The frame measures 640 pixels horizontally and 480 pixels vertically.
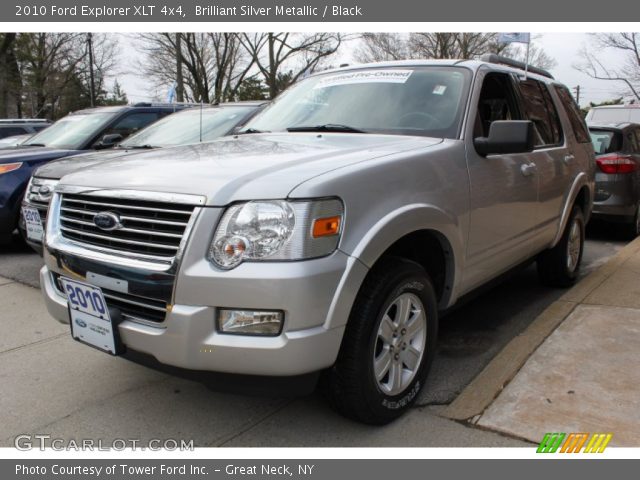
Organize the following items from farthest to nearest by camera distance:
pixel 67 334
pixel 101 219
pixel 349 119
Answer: pixel 67 334
pixel 349 119
pixel 101 219

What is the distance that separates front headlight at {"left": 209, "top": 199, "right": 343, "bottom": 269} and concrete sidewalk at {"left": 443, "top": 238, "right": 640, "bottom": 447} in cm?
128

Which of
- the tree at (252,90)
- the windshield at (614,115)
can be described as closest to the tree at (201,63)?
the tree at (252,90)

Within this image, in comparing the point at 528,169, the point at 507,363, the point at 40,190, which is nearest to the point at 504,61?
the point at 528,169

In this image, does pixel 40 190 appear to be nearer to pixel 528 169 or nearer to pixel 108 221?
pixel 108 221

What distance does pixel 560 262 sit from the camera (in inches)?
196

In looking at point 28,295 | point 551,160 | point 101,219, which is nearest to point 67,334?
point 28,295

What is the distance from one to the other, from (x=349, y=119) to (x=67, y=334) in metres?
2.52

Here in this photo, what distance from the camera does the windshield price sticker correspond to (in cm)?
368

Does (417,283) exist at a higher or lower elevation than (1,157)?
lower

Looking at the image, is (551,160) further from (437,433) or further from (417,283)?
(437,433)

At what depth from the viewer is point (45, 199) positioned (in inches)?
192

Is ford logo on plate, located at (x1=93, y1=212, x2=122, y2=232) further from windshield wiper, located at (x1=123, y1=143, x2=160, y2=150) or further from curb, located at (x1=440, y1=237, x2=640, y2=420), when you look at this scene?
windshield wiper, located at (x1=123, y1=143, x2=160, y2=150)

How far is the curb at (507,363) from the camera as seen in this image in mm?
2906

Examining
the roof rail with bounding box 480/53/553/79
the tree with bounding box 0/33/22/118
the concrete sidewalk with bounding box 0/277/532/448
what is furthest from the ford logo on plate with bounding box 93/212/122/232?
the tree with bounding box 0/33/22/118
